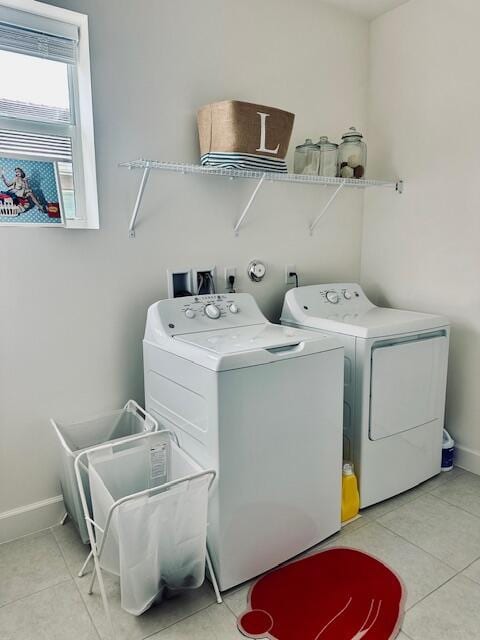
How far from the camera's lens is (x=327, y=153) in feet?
7.95

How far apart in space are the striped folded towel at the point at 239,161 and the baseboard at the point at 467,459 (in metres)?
1.81

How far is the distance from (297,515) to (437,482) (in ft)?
3.21

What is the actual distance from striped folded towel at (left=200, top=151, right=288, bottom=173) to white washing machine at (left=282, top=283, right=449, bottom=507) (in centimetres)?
66

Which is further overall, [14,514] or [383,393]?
[383,393]

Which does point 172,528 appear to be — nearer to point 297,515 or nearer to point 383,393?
point 297,515

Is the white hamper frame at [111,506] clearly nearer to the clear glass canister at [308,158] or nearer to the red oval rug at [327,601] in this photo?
the red oval rug at [327,601]

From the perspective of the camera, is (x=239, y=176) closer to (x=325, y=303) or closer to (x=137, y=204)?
(x=137, y=204)

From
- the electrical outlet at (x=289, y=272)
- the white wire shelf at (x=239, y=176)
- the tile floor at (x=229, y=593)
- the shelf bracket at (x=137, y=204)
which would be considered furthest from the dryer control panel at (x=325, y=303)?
the tile floor at (x=229, y=593)

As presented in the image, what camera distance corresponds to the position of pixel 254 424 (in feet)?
5.22

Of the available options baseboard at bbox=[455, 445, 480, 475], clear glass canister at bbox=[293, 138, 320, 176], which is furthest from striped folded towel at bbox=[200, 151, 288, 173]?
baseboard at bbox=[455, 445, 480, 475]

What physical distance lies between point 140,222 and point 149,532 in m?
1.31

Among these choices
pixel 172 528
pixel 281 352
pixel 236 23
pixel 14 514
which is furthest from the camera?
pixel 236 23

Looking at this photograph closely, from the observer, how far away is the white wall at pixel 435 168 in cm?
229

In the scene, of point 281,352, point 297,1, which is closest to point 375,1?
point 297,1
